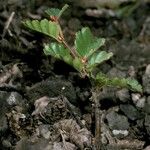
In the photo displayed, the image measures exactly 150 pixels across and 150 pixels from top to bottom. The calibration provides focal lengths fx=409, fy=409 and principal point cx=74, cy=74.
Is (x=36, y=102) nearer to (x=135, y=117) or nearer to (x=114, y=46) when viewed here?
(x=135, y=117)

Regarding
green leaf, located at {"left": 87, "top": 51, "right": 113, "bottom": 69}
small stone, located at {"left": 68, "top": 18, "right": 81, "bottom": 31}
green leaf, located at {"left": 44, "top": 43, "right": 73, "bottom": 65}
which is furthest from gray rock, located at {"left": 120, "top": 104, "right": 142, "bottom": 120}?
small stone, located at {"left": 68, "top": 18, "right": 81, "bottom": 31}

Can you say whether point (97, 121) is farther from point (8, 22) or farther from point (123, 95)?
point (8, 22)

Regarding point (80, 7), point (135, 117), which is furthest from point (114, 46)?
point (135, 117)

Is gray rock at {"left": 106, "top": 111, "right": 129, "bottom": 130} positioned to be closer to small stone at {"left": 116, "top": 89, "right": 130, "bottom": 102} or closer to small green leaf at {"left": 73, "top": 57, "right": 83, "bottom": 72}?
small stone at {"left": 116, "top": 89, "right": 130, "bottom": 102}

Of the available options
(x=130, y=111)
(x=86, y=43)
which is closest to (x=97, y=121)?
(x=130, y=111)

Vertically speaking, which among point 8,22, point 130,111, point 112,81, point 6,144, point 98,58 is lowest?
point 6,144

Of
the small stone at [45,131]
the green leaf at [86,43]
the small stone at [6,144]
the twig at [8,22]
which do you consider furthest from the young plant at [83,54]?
the twig at [8,22]

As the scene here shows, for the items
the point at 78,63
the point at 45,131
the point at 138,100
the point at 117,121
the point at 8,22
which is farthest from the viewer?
the point at 8,22
